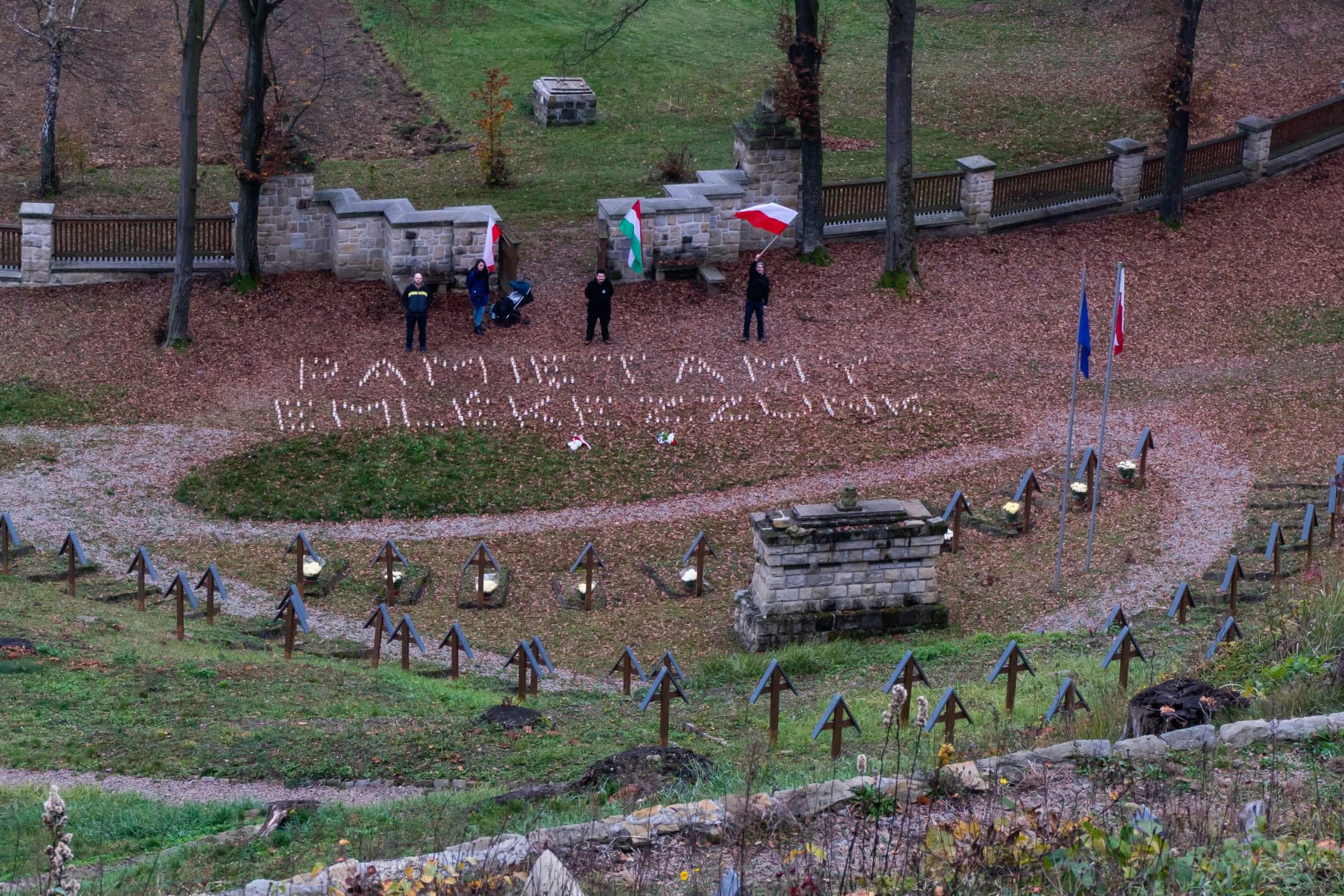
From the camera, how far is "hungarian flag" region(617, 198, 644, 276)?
2653 cm

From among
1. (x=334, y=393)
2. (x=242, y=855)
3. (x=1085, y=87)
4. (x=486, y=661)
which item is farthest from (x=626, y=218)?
(x=242, y=855)

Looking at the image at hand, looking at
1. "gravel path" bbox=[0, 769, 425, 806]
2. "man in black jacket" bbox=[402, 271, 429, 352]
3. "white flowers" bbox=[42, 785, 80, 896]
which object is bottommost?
"gravel path" bbox=[0, 769, 425, 806]

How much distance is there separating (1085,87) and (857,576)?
22.9m

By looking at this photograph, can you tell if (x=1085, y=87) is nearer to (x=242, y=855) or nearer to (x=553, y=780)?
(x=553, y=780)

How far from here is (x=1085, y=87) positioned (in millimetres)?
36531

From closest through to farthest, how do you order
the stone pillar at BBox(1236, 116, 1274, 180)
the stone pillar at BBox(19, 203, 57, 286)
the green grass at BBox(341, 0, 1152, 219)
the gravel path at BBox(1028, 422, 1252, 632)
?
1. the gravel path at BBox(1028, 422, 1252, 632)
2. the stone pillar at BBox(19, 203, 57, 286)
3. the stone pillar at BBox(1236, 116, 1274, 180)
4. the green grass at BBox(341, 0, 1152, 219)

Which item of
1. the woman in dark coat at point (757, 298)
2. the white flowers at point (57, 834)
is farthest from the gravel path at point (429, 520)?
the white flowers at point (57, 834)

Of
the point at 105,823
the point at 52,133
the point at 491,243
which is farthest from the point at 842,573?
the point at 52,133

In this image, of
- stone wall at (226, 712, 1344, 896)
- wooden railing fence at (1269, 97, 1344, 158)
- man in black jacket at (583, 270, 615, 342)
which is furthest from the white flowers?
wooden railing fence at (1269, 97, 1344, 158)

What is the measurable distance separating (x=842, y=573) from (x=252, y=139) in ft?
45.2

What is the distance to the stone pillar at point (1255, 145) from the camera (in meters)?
31.5

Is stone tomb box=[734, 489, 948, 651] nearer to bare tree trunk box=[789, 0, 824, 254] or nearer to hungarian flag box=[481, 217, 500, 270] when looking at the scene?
hungarian flag box=[481, 217, 500, 270]

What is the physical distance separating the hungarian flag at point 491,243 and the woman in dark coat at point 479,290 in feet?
0.25

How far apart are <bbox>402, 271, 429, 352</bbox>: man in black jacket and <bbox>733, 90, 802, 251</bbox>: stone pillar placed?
6686 mm
